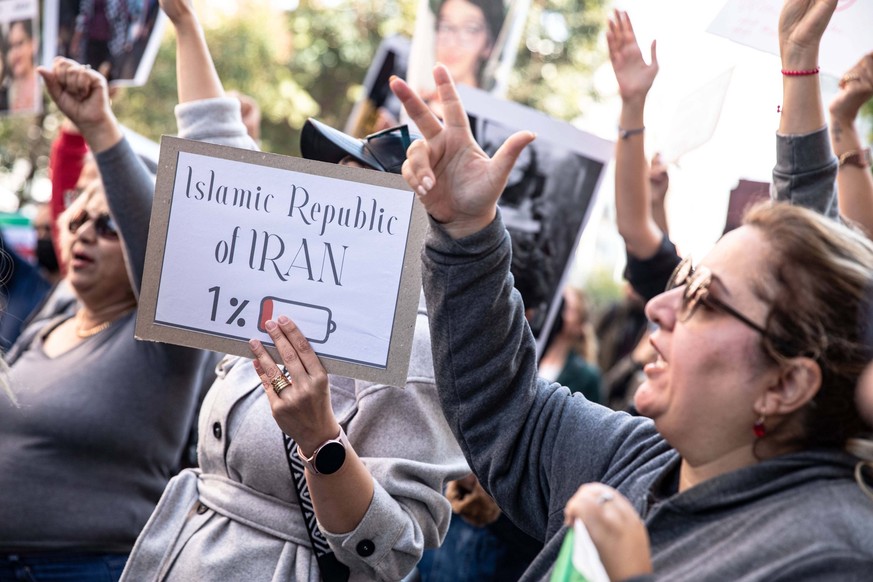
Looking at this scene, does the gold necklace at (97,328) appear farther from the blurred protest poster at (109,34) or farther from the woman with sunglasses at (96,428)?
the blurred protest poster at (109,34)

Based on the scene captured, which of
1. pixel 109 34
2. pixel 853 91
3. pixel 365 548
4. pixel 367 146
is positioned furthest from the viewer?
pixel 109 34

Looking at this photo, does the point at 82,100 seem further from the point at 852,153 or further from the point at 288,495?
the point at 852,153

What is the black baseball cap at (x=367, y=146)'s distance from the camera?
2199 mm

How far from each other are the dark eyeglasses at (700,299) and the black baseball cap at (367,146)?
2.38ft

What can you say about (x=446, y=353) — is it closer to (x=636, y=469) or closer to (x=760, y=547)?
(x=636, y=469)

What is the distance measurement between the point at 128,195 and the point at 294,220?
0.90m

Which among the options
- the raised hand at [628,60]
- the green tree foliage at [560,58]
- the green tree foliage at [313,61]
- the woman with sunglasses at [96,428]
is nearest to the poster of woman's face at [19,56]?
the woman with sunglasses at [96,428]

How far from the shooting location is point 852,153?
2.61 meters

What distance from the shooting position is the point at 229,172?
6.50ft

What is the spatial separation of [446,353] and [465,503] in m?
1.62

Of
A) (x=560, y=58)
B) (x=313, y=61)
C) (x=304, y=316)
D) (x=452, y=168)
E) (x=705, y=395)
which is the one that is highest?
(x=452, y=168)

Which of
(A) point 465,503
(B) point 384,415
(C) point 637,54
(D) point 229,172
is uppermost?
(C) point 637,54

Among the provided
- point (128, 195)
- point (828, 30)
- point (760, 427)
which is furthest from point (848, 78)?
point (128, 195)

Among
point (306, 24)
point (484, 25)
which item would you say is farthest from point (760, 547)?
point (306, 24)
